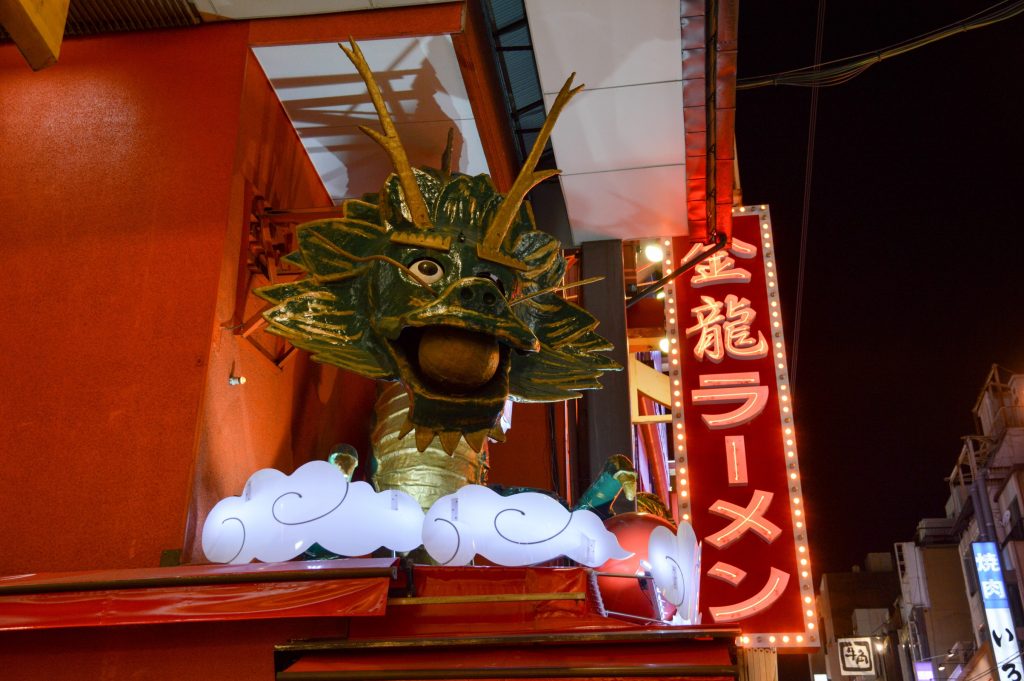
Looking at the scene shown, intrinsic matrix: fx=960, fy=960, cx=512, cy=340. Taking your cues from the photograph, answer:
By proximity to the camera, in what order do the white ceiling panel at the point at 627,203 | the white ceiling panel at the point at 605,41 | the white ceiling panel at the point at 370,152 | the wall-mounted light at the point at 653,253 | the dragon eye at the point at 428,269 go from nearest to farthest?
the dragon eye at the point at 428,269 → the white ceiling panel at the point at 605,41 → the white ceiling panel at the point at 370,152 → the white ceiling panel at the point at 627,203 → the wall-mounted light at the point at 653,253

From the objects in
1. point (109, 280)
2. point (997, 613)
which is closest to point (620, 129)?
point (109, 280)

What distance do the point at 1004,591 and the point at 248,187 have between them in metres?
25.6

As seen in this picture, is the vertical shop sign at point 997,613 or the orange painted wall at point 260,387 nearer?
the orange painted wall at point 260,387

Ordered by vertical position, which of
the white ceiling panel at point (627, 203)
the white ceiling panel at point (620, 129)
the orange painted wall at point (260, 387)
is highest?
the white ceiling panel at point (620, 129)

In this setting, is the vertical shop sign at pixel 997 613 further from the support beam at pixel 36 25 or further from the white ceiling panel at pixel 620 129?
the support beam at pixel 36 25

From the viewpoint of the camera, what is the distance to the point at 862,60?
7980 mm

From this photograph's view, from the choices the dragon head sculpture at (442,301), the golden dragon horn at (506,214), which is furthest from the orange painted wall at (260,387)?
the golden dragon horn at (506,214)

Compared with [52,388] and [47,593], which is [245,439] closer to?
[52,388]

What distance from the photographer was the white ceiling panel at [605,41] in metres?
5.99

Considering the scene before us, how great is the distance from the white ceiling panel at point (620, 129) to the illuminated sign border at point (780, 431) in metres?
1.43

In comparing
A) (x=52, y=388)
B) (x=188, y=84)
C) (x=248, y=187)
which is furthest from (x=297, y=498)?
(x=188, y=84)

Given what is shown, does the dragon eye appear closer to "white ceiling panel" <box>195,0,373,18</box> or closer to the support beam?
the support beam

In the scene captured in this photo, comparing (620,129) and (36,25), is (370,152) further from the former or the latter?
(36,25)

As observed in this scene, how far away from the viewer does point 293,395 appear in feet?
19.4
